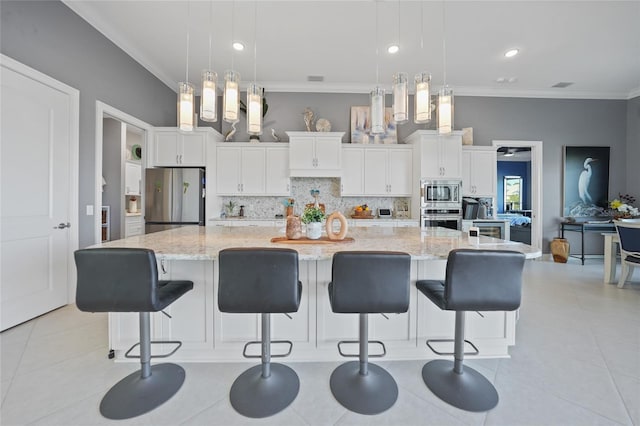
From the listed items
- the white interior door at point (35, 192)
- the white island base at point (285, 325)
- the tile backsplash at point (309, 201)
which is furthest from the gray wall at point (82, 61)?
the tile backsplash at point (309, 201)

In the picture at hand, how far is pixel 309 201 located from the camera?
484 centimetres

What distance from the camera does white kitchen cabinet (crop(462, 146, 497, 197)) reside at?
464cm

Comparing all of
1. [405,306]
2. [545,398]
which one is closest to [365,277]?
[405,306]

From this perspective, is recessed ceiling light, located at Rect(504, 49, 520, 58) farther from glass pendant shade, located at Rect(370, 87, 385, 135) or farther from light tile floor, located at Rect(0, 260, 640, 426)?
light tile floor, located at Rect(0, 260, 640, 426)

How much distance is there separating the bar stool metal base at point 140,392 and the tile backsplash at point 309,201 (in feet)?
10.8

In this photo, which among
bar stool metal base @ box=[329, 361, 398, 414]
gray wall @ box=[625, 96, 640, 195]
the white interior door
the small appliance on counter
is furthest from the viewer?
gray wall @ box=[625, 96, 640, 195]

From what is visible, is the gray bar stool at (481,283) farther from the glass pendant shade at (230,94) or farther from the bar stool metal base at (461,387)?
the glass pendant shade at (230,94)

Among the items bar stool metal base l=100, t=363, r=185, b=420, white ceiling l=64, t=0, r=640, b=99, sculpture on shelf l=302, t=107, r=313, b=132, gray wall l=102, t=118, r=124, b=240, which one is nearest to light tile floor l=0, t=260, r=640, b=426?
bar stool metal base l=100, t=363, r=185, b=420

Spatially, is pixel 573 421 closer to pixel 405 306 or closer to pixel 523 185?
pixel 405 306

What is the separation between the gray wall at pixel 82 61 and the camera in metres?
2.29

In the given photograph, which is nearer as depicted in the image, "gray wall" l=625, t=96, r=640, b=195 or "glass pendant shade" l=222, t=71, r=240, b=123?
"glass pendant shade" l=222, t=71, r=240, b=123

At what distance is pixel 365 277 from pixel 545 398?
1299 millimetres

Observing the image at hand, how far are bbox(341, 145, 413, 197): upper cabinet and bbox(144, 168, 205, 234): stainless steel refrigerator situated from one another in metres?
2.43

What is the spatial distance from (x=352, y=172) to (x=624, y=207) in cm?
458
